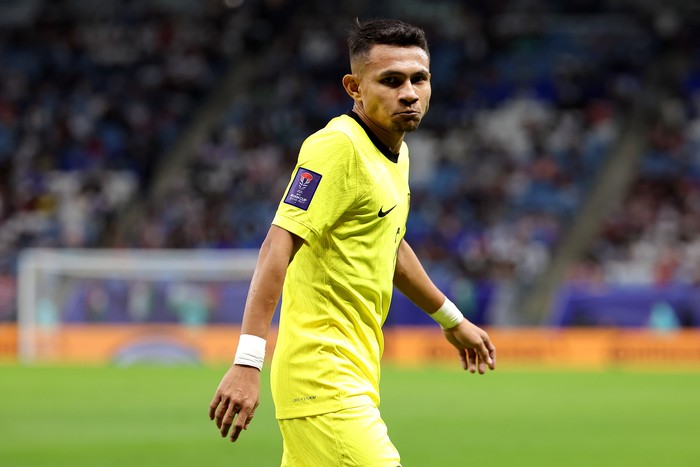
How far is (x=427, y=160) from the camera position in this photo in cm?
2661

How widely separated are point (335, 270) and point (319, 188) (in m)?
0.31

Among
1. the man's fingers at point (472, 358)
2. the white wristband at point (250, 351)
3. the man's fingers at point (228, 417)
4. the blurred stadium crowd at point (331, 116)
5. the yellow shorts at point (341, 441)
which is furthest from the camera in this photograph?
the blurred stadium crowd at point (331, 116)

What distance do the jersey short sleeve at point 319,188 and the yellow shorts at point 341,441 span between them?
59 cm

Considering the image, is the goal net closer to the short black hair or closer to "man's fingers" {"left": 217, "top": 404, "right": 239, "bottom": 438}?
the short black hair

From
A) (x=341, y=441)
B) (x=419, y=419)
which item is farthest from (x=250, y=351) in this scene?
(x=419, y=419)

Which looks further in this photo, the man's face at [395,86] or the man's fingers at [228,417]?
the man's face at [395,86]

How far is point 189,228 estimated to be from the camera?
25266mm

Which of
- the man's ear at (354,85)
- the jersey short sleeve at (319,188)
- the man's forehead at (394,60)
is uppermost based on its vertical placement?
the man's forehead at (394,60)

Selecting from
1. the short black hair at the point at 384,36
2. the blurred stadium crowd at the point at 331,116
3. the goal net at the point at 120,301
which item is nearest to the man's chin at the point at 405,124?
the short black hair at the point at 384,36

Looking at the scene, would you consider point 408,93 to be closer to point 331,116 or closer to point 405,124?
point 405,124

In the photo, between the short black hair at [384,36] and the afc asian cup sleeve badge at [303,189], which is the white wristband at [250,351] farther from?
the short black hair at [384,36]

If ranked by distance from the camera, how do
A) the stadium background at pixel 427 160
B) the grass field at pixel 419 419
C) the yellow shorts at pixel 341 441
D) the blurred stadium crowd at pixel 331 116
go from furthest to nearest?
the blurred stadium crowd at pixel 331 116 < the stadium background at pixel 427 160 < the grass field at pixel 419 419 < the yellow shorts at pixel 341 441

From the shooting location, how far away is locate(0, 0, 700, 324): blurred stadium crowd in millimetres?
24734

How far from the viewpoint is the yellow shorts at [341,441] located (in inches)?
150
